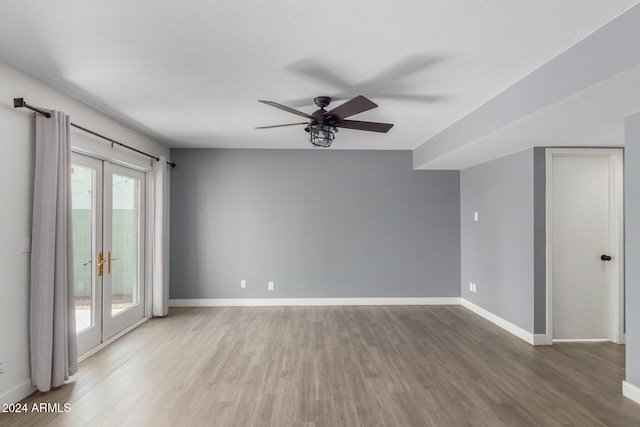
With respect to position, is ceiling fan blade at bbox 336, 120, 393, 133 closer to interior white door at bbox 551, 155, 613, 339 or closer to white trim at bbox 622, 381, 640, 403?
interior white door at bbox 551, 155, 613, 339

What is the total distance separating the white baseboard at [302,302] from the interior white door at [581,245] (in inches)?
73.8

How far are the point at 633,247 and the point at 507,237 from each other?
5.73 ft

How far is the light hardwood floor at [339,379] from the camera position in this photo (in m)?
2.49

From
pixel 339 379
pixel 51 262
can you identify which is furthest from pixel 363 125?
pixel 51 262

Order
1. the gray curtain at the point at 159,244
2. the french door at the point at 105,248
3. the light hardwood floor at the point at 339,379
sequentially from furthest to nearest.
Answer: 1. the gray curtain at the point at 159,244
2. the french door at the point at 105,248
3. the light hardwood floor at the point at 339,379

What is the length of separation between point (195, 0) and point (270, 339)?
11.5 ft

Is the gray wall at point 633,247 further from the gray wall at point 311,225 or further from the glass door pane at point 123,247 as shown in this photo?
the glass door pane at point 123,247

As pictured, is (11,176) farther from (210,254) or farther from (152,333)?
(210,254)

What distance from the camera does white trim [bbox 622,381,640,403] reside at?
2.71 metres

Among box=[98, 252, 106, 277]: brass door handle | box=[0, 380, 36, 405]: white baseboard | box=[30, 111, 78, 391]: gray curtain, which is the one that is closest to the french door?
box=[98, 252, 106, 277]: brass door handle

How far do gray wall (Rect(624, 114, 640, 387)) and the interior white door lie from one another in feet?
4.25

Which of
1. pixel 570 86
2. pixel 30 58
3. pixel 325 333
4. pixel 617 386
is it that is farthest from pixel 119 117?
pixel 617 386

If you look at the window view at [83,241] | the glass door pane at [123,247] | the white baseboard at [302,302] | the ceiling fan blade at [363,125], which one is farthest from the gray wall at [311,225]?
the ceiling fan blade at [363,125]

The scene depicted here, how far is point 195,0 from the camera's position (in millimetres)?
1792
